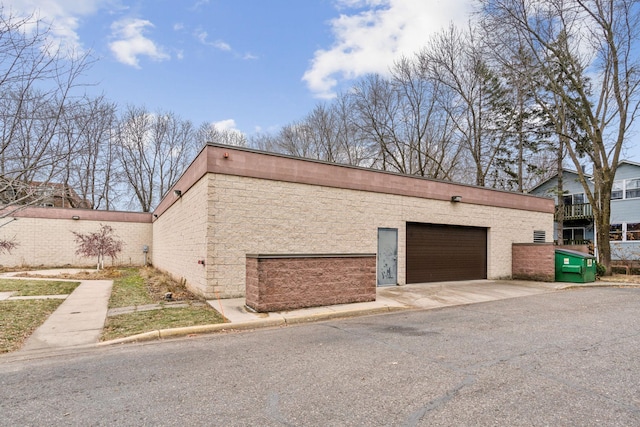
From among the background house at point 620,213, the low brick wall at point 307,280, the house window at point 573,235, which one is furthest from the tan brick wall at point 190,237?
the house window at point 573,235

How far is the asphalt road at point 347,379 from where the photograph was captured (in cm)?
325

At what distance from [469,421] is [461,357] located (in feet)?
6.37

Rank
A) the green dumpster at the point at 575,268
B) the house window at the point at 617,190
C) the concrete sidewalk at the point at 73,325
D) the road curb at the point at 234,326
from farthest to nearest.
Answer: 1. the house window at the point at 617,190
2. the green dumpster at the point at 575,268
3. the road curb at the point at 234,326
4. the concrete sidewalk at the point at 73,325

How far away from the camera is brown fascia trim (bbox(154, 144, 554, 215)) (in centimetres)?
977

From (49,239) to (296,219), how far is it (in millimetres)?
19157

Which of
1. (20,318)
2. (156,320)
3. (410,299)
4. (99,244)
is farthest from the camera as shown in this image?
(99,244)

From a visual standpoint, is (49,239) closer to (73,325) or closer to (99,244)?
(99,244)

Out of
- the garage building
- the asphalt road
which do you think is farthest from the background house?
the asphalt road

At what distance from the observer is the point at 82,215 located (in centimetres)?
2244

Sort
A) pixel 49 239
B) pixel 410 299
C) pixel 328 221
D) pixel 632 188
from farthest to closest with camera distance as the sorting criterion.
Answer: pixel 632 188 → pixel 49 239 → pixel 328 221 → pixel 410 299

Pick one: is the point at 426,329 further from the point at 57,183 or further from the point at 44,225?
the point at 44,225

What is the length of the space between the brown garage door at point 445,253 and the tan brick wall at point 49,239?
19857mm

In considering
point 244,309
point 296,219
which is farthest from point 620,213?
point 244,309

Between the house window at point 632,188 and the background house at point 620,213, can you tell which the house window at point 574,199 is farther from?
the house window at point 632,188
